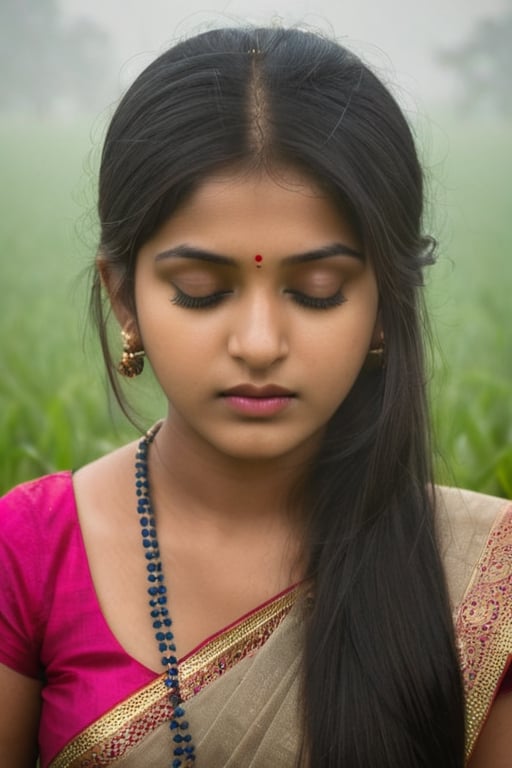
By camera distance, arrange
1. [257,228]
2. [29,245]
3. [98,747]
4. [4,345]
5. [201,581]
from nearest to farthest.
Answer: [257,228] → [98,747] → [201,581] → [4,345] → [29,245]

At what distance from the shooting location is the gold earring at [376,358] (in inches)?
93.9

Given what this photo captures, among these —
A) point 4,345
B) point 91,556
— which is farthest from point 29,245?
point 91,556

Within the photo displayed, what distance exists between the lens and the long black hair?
2.16 m

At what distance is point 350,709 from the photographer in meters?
2.22

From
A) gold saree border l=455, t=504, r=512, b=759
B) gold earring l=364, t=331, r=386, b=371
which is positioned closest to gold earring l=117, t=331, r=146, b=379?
gold earring l=364, t=331, r=386, b=371

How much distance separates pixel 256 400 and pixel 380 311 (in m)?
0.34

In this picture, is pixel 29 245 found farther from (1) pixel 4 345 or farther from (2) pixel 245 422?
(2) pixel 245 422

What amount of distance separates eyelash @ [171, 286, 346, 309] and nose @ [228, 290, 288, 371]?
44 mm

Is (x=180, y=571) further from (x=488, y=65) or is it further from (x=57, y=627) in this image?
(x=488, y=65)

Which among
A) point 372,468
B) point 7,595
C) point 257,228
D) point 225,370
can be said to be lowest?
point 7,595

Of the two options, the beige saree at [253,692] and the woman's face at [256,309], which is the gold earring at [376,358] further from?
the beige saree at [253,692]

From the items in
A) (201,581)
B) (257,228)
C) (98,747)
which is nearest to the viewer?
(257,228)

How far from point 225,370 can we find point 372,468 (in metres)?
0.43

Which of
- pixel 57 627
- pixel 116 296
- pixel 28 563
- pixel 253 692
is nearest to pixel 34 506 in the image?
pixel 28 563
